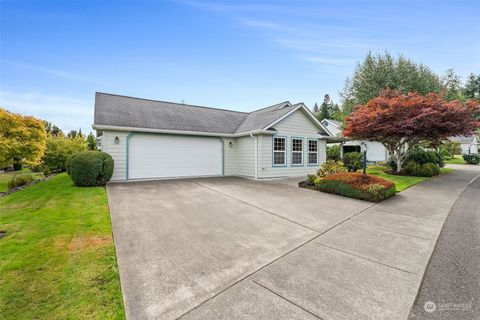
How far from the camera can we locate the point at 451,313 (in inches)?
91.7

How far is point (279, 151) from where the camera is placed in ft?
42.9

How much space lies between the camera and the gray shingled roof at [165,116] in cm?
1143

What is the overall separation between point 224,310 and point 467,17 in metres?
15.6

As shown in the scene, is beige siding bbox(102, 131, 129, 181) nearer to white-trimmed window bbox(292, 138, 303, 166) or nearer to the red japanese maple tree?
white-trimmed window bbox(292, 138, 303, 166)

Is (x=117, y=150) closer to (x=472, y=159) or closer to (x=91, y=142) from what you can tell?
(x=91, y=142)

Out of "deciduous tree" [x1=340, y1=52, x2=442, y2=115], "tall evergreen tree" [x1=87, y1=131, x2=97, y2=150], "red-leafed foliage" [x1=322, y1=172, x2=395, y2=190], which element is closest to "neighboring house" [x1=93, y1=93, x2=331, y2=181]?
"red-leafed foliage" [x1=322, y1=172, x2=395, y2=190]

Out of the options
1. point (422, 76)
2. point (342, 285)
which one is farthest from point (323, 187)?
point (422, 76)

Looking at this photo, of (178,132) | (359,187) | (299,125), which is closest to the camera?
(359,187)

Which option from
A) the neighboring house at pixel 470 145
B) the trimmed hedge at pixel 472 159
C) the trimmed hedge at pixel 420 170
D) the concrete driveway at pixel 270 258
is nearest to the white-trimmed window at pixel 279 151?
the concrete driveway at pixel 270 258

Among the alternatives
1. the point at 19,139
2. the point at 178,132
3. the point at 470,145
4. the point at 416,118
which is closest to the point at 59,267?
the point at 178,132

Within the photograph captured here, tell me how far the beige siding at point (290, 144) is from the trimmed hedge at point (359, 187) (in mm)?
3804

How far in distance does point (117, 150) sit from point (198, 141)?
4338 mm

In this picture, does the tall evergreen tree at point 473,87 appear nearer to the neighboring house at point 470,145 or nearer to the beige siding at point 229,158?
the neighboring house at point 470,145

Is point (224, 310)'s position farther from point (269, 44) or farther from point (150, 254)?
point (269, 44)
